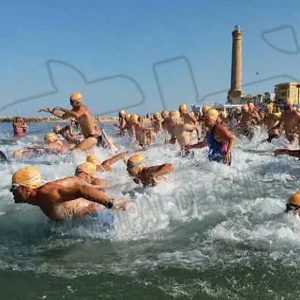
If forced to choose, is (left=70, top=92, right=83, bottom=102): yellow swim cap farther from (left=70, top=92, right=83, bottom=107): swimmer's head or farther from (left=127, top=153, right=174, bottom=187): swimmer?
(left=127, top=153, right=174, bottom=187): swimmer

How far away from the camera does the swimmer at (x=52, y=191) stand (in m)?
5.48

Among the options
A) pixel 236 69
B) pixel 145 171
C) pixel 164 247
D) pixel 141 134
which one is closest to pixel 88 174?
pixel 145 171

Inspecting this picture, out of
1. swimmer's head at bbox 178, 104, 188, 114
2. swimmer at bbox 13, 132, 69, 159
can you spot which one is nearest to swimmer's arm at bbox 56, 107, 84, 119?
swimmer at bbox 13, 132, 69, 159

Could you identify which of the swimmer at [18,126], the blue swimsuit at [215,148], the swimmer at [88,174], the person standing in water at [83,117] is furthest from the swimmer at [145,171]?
the swimmer at [18,126]

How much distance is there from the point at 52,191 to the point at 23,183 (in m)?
0.35

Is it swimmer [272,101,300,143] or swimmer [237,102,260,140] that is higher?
swimmer [272,101,300,143]

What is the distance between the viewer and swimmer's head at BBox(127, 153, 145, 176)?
24.9ft

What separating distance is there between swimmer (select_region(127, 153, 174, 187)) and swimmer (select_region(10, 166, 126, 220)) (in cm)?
149

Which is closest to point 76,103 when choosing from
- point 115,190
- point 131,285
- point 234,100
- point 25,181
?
point 115,190

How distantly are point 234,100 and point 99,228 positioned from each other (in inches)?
2702

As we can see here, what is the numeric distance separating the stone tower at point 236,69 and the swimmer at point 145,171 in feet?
217

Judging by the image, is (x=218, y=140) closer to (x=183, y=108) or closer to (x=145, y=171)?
(x=145, y=171)

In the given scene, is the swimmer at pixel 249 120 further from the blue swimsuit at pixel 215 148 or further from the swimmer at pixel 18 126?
the blue swimsuit at pixel 215 148

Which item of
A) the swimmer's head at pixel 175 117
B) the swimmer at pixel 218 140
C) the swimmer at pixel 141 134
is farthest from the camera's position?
the swimmer at pixel 141 134
